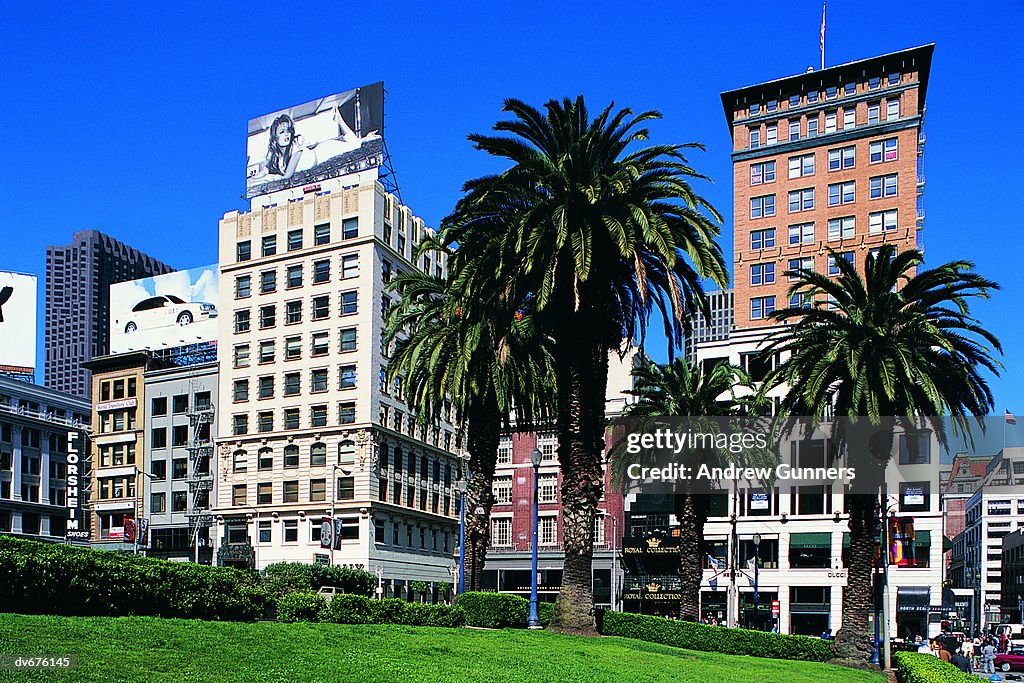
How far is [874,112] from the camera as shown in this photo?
96.8 m

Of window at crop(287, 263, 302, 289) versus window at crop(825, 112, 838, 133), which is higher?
window at crop(825, 112, 838, 133)

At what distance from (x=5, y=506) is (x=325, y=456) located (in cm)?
4627

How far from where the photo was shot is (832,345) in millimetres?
43469

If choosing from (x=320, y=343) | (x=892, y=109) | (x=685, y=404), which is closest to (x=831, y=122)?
(x=892, y=109)

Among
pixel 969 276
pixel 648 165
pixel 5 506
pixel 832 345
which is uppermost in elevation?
pixel 648 165

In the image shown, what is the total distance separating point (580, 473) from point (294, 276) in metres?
61.2

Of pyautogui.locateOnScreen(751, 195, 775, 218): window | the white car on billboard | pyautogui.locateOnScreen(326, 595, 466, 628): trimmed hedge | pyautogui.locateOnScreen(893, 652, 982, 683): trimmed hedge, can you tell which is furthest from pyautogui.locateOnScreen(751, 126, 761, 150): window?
pyautogui.locateOnScreen(326, 595, 466, 628): trimmed hedge

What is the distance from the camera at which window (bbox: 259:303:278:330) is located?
93.6 meters

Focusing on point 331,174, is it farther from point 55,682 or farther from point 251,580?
point 55,682

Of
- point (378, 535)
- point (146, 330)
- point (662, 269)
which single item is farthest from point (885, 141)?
point (146, 330)

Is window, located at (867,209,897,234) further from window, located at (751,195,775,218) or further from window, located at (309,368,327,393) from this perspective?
window, located at (309,368,327,393)

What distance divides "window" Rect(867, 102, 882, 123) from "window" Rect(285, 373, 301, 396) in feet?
187

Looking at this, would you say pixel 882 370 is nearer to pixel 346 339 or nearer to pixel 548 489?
pixel 346 339

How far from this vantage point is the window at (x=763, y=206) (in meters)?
99.9
